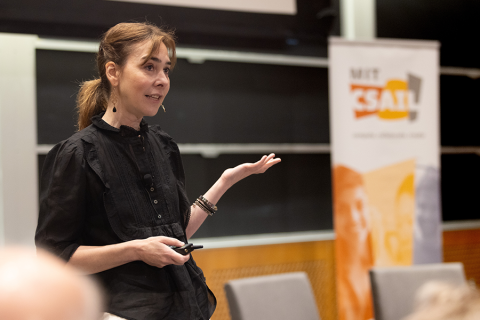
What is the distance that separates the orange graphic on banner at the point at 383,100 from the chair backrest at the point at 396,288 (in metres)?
1.28

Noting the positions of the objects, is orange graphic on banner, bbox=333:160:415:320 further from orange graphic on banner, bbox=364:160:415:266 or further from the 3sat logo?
the 3sat logo

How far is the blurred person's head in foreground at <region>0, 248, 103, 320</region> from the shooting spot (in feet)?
1.06

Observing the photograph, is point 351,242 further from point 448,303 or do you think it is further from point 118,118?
point 448,303

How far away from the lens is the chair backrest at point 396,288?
88.0 inches

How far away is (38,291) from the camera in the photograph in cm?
33

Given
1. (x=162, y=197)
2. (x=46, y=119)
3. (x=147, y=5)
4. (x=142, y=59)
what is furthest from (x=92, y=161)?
(x=147, y=5)

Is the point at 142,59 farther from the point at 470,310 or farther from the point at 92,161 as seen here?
the point at 470,310

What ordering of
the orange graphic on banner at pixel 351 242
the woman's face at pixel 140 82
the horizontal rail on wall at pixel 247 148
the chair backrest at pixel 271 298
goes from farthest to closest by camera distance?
1. the horizontal rail on wall at pixel 247 148
2. the orange graphic on banner at pixel 351 242
3. the chair backrest at pixel 271 298
4. the woman's face at pixel 140 82

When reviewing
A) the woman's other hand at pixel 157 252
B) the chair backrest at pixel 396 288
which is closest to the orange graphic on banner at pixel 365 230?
the chair backrest at pixel 396 288

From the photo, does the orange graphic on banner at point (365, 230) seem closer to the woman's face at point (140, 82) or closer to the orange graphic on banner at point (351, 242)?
the orange graphic on banner at point (351, 242)

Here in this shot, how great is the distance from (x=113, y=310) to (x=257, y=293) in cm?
93

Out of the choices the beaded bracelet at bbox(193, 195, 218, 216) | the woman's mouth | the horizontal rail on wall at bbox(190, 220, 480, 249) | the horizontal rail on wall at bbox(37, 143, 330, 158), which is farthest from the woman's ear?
the horizontal rail on wall at bbox(190, 220, 480, 249)

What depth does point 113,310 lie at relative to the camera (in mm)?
1257

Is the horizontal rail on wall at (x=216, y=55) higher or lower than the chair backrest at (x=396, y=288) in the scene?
higher
